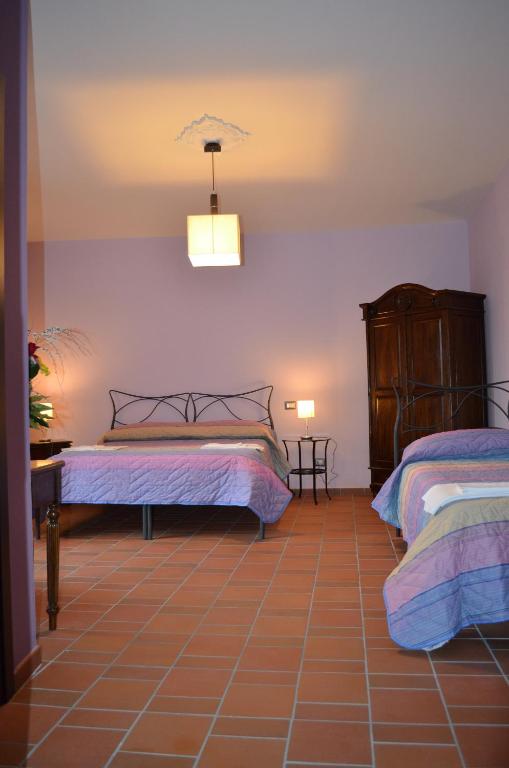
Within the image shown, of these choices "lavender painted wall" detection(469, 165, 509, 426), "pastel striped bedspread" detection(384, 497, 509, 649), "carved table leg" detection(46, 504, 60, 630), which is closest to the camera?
"pastel striped bedspread" detection(384, 497, 509, 649)

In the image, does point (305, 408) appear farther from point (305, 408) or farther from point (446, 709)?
point (446, 709)

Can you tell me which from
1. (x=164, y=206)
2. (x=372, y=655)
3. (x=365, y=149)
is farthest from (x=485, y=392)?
(x=372, y=655)

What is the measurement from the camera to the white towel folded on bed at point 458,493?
265 centimetres

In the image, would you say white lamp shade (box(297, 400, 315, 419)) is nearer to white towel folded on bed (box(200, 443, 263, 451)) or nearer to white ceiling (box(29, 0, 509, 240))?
white towel folded on bed (box(200, 443, 263, 451))

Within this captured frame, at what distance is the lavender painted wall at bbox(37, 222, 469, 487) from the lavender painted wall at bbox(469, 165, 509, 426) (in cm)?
49

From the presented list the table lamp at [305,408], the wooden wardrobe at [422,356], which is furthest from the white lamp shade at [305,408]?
the wooden wardrobe at [422,356]

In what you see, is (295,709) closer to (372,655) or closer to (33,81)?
(372,655)

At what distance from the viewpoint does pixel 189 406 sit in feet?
22.0

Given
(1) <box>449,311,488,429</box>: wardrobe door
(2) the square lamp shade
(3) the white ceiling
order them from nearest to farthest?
1. (3) the white ceiling
2. (2) the square lamp shade
3. (1) <box>449,311,488,429</box>: wardrobe door

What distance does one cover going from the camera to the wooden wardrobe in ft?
18.3

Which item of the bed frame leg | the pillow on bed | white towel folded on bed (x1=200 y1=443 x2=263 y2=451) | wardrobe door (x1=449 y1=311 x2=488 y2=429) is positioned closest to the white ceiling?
wardrobe door (x1=449 y1=311 x2=488 y2=429)

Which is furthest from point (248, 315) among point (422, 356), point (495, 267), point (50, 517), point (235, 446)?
point (50, 517)

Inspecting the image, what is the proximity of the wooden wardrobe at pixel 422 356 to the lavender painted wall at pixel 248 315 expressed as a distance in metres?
0.49

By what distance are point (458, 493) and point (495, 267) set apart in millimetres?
3388
